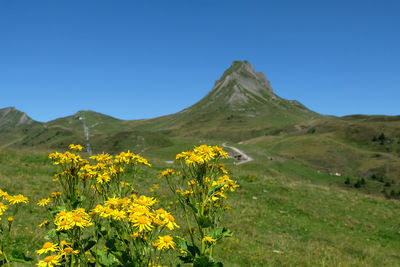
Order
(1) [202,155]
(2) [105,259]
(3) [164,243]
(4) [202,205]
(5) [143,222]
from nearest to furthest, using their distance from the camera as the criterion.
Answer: (5) [143,222], (3) [164,243], (2) [105,259], (4) [202,205], (1) [202,155]

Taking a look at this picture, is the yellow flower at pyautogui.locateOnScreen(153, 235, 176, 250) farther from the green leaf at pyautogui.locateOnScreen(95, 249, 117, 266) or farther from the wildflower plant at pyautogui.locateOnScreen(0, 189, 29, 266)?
the wildflower plant at pyautogui.locateOnScreen(0, 189, 29, 266)

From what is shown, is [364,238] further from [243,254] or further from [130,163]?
[130,163]

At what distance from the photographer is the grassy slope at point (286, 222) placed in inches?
406

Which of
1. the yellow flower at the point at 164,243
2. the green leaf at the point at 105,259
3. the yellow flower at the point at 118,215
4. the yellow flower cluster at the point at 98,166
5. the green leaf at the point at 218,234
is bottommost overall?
the green leaf at the point at 105,259

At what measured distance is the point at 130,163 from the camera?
4773 millimetres

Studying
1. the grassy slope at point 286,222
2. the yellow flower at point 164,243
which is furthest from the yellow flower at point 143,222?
the grassy slope at point 286,222

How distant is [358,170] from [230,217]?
8848 centimetres

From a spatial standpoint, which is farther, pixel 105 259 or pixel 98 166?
pixel 98 166

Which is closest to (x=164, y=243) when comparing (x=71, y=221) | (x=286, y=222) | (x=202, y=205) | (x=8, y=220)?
(x=202, y=205)

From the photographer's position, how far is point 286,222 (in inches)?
677

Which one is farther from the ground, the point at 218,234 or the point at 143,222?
the point at 143,222

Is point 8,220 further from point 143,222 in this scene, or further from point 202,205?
point 202,205

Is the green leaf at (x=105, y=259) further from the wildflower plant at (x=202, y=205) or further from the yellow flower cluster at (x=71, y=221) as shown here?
the wildflower plant at (x=202, y=205)

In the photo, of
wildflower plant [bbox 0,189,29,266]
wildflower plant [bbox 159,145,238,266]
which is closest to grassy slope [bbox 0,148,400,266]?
wildflower plant [bbox 0,189,29,266]
